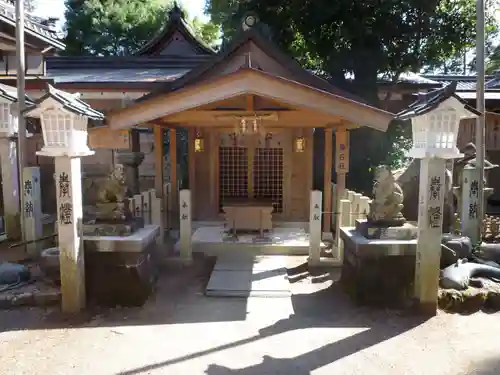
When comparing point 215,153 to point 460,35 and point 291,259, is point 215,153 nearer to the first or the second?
point 291,259

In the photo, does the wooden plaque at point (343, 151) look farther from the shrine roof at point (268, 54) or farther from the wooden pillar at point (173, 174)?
the wooden pillar at point (173, 174)

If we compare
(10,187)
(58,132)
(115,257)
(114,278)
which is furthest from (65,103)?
(10,187)

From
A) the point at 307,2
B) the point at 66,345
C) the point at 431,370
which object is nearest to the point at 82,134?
the point at 66,345

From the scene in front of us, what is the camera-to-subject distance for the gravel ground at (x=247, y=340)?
4.59 m

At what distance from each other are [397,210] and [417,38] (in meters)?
8.98

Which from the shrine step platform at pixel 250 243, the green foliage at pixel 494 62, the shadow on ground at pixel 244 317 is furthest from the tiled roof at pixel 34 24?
the green foliage at pixel 494 62

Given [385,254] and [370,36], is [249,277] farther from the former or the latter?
[370,36]

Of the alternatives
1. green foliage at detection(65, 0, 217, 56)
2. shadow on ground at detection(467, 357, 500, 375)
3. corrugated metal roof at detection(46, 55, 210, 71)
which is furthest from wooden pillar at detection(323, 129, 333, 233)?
green foliage at detection(65, 0, 217, 56)

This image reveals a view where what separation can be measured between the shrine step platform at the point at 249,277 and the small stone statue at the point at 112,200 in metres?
1.94

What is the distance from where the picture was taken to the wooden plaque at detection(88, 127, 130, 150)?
7.93m

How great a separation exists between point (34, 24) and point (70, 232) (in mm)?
8526

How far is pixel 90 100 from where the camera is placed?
12492 millimetres

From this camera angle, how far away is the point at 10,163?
10.1m

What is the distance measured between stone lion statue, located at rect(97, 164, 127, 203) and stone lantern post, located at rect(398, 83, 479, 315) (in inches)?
178
